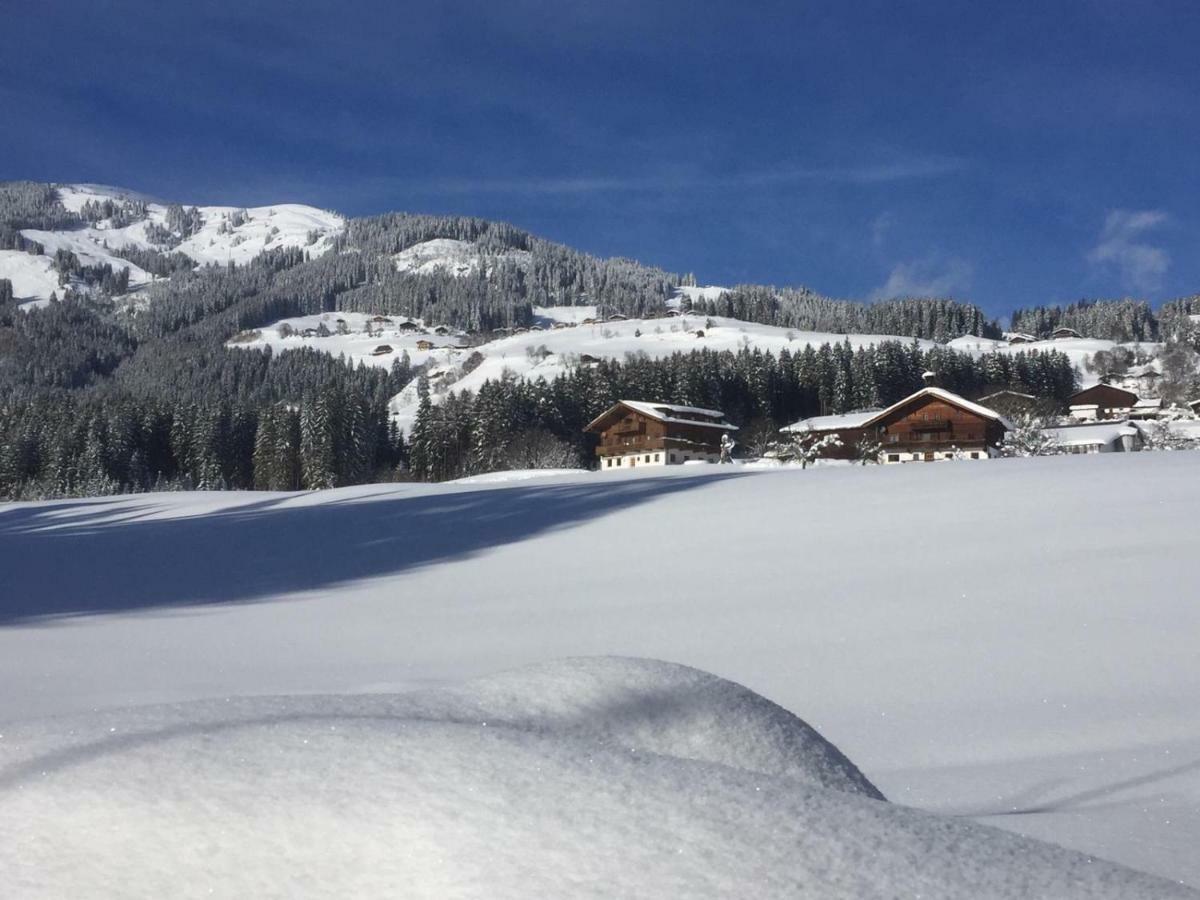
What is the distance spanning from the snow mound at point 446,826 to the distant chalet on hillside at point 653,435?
57.2m

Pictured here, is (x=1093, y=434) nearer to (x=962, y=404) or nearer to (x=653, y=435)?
(x=962, y=404)

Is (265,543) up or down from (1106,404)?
down

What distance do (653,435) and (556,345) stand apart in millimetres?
63622

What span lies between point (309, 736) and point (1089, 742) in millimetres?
4393

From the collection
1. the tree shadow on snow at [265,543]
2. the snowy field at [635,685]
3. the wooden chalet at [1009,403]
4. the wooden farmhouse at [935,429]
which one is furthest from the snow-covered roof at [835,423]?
the snowy field at [635,685]

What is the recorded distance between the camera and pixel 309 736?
1946mm

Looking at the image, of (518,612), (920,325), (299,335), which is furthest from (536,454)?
(299,335)

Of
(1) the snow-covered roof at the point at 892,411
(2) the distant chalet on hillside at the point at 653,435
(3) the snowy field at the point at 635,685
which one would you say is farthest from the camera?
(2) the distant chalet on hillside at the point at 653,435

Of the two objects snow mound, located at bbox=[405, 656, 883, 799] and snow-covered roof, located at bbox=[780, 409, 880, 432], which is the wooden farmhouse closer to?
snow-covered roof, located at bbox=[780, 409, 880, 432]

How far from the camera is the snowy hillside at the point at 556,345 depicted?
340ft

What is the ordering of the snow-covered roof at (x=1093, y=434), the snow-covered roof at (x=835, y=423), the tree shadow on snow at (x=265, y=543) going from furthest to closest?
A: the snow-covered roof at (x=835, y=423) → the snow-covered roof at (x=1093, y=434) → the tree shadow on snow at (x=265, y=543)

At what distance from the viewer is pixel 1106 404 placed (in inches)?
3142

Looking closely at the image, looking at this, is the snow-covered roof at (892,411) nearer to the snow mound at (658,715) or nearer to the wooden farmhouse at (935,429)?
the wooden farmhouse at (935,429)

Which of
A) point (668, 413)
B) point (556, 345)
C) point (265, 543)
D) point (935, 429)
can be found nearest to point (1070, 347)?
point (556, 345)
